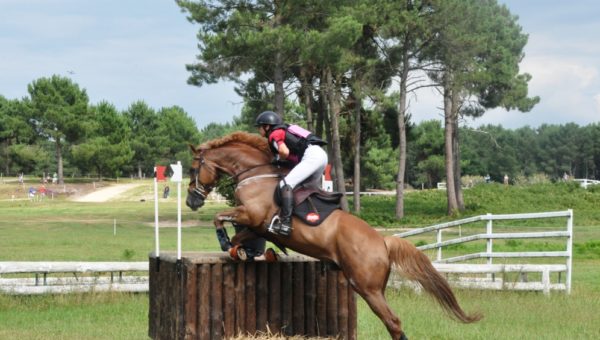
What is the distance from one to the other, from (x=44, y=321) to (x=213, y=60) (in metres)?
27.2

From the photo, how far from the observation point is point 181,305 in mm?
7727

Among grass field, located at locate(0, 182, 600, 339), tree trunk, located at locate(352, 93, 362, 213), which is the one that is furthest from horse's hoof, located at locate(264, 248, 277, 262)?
tree trunk, located at locate(352, 93, 362, 213)

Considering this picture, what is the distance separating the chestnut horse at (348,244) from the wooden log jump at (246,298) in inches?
16.9

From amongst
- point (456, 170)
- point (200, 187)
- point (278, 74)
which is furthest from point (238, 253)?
point (456, 170)

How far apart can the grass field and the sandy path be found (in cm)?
1784

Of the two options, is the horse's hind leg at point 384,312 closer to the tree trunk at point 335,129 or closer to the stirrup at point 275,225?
the stirrup at point 275,225

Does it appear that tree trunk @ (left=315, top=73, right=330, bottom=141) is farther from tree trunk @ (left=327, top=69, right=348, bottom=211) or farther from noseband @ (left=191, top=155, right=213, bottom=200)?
noseband @ (left=191, top=155, right=213, bottom=200)

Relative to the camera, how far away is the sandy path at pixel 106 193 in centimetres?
6875

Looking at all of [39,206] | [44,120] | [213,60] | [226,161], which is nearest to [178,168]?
[226,161]

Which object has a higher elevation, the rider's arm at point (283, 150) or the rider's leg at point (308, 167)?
the rider's arm at point (283, 150)

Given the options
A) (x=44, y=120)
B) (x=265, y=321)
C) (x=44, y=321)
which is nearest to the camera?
(x=265, y=321)

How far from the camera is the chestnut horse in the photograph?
24.6 feet

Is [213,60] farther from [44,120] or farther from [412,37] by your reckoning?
[44,120]

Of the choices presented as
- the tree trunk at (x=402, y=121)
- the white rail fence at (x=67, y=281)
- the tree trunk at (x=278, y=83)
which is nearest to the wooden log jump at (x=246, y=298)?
the white rail fence at (x=67, y=281)
